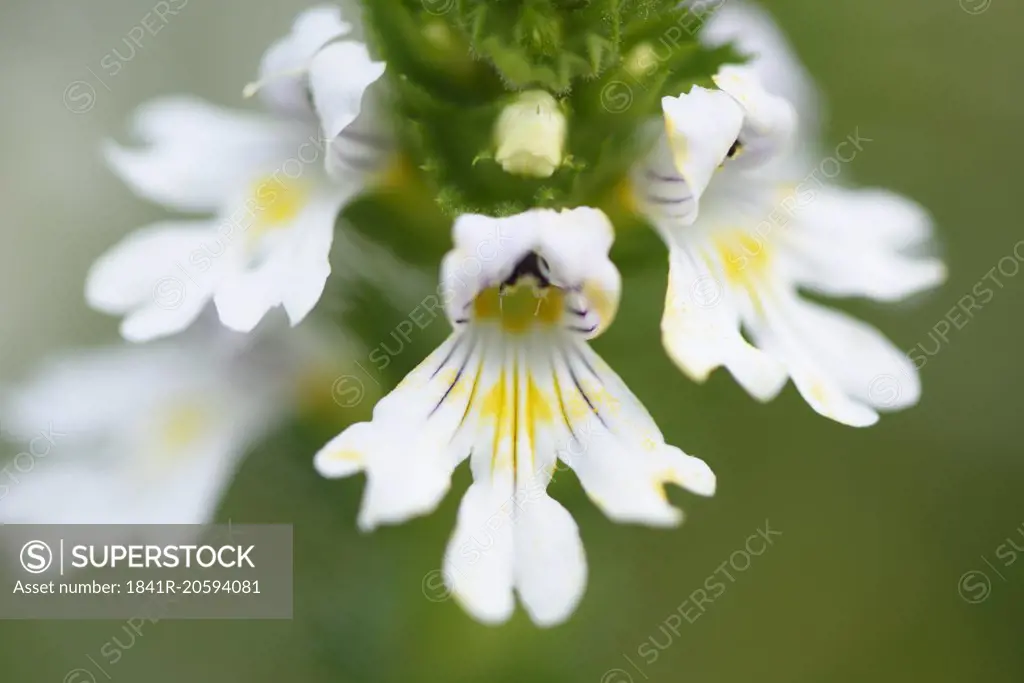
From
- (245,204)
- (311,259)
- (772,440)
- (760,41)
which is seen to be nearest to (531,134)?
(311,259)

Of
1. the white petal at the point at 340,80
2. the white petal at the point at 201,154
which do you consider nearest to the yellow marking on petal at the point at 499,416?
the white petal at the point at 340,80

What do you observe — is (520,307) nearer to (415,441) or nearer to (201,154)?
(415,441)

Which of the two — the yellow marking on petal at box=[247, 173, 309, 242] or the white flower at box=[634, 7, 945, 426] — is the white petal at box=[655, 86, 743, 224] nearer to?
the white flower at box=[634, 7, 945, 426]

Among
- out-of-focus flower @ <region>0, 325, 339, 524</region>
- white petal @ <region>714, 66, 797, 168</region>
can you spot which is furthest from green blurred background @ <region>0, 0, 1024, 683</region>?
white petal @ <region>714, 66, 797, 168</region>

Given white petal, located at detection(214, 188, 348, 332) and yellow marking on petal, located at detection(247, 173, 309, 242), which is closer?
white petal, located at detection(214, 188, 348, 332)

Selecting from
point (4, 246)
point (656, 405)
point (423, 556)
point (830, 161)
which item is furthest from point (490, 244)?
point (4, 246)

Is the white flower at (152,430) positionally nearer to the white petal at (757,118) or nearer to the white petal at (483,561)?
the white petal at (483,561)

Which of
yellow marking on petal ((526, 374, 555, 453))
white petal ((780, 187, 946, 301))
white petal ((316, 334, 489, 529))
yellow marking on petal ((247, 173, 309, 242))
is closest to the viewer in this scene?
white petal ((316, 334, 489, 529))
